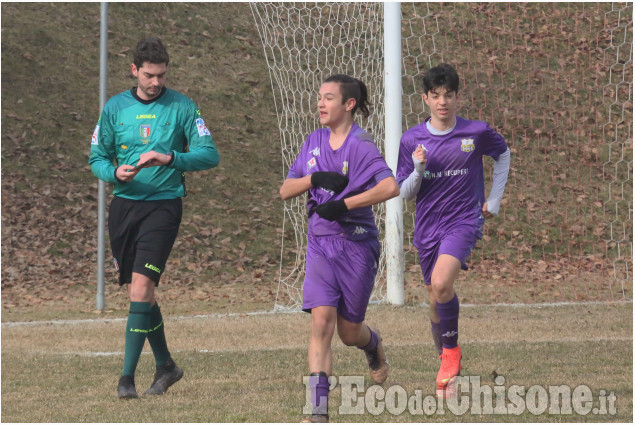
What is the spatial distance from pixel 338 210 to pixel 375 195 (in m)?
0.22

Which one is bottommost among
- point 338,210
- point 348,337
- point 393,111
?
point 348,337

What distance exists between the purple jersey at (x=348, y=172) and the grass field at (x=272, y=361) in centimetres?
102

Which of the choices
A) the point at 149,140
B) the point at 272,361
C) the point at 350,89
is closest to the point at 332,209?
the point at 350,89

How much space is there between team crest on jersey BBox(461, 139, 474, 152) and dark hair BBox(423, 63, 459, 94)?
33cm

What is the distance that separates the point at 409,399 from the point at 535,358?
207cm

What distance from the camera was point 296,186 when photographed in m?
5.67

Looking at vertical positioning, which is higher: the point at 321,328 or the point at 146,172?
the point at 146,172

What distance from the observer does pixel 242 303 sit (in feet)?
42.4

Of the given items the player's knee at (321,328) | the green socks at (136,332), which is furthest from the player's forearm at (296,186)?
the green socks at (136,332)

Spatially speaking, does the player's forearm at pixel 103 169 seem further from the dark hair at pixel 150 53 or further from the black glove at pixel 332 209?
the black glove at pixel 332 209

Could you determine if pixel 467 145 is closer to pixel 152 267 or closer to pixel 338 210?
pixel 338 210

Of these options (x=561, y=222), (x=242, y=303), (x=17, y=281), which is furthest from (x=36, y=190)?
(x=561, y=222)

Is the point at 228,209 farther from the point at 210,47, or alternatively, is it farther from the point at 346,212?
the point at 346,212

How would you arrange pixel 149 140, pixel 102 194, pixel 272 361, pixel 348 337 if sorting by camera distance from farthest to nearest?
pixel 102 194, pixel 272 361, pixel 149 140, pixel 348 337
